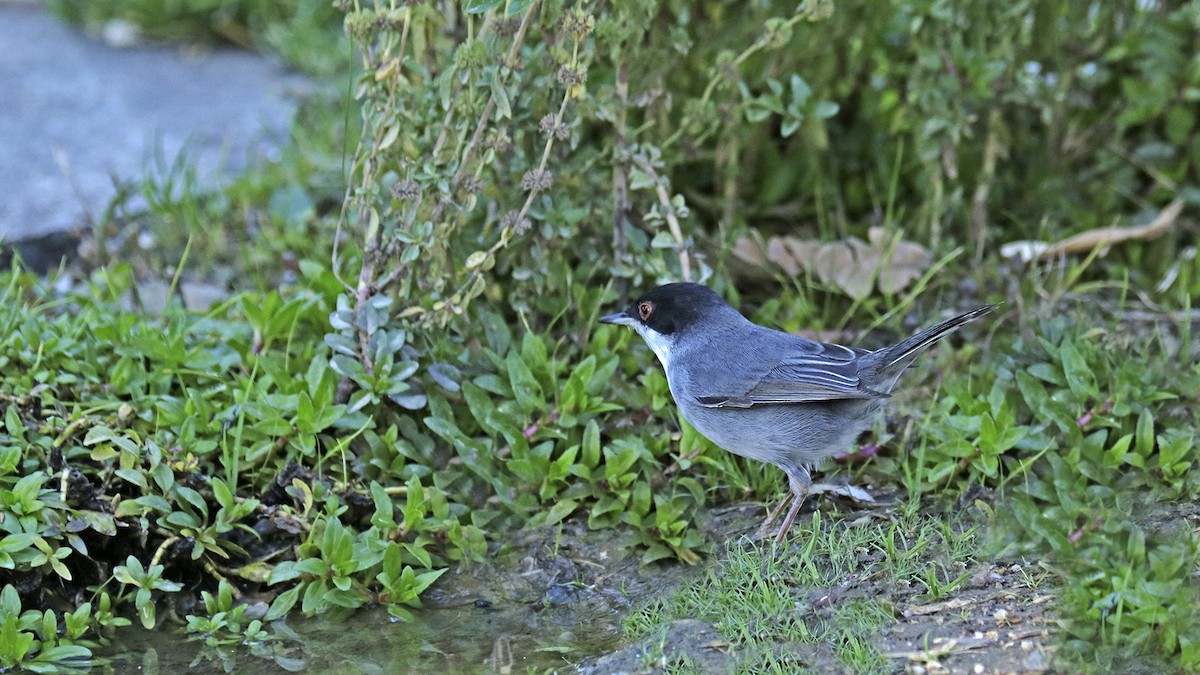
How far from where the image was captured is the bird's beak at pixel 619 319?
15.3 ft

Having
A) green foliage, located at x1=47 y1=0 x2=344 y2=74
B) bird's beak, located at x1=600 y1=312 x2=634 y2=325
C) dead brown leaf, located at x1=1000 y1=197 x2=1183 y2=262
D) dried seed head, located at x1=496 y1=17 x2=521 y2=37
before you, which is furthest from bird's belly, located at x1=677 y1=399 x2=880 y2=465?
green foliage, located at x1=47 y1=0 x2=344 y2=74

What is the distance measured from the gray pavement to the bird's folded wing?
3.44 m

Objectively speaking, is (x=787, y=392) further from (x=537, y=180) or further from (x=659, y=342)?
(x=537, y=180)

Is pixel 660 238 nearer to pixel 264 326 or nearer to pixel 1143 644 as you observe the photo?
pixel 264 326

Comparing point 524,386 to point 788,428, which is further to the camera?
point 524,386

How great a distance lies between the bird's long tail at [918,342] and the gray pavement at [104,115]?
379cm

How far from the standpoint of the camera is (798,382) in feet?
13.7

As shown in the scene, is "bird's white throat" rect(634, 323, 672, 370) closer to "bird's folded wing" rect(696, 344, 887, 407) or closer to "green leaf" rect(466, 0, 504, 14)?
"bird's folded wing" rect(696, 344, 887, 407)

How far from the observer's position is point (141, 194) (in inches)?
250

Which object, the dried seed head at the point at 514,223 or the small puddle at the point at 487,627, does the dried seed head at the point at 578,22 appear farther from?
the small puddle at the point at 487,627

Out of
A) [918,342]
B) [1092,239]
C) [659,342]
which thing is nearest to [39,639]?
[659,342]

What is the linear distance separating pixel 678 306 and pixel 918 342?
86cm

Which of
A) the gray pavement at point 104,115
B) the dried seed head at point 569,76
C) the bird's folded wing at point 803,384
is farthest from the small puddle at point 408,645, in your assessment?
the gray pavement at point 104,115

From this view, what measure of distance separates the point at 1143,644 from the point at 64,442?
3.34 metres
